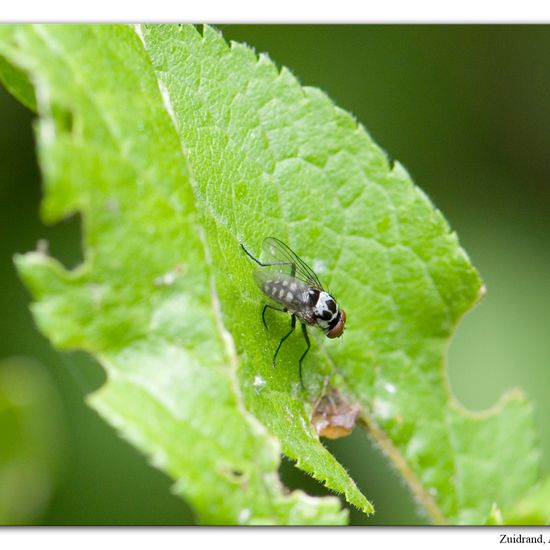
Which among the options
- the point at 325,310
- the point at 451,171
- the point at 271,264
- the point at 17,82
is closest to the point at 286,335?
the point at 325,310

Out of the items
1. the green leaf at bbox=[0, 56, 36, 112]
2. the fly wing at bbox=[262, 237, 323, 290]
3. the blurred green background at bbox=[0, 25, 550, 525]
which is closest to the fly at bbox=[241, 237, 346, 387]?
the fly wing at bbox=[262, 237, 323, 290]

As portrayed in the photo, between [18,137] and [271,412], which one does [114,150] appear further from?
[18,137]

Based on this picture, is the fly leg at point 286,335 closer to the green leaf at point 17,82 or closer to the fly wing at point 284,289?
the fly wing at point 284,289

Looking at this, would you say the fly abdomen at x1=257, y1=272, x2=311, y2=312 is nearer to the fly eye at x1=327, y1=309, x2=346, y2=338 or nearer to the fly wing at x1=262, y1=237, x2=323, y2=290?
the fly wing at x1=262, y1=237, x2=323, y2=290

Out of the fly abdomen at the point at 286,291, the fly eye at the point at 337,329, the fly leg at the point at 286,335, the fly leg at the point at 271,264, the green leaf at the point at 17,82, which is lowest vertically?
the fly leg at the point at 286,335

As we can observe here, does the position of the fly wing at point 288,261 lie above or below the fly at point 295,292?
above

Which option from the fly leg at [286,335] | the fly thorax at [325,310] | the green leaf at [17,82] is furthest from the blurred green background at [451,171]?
the green leaf at [17,82]

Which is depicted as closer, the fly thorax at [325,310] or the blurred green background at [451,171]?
the fly thorax at [325,310]

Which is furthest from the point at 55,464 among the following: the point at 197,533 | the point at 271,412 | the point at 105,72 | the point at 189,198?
the point at 105,72
